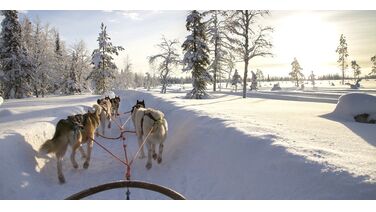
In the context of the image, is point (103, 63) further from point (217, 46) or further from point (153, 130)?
point (153, 130)

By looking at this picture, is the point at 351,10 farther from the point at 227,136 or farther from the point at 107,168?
the point at 107,168

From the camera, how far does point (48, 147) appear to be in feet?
21.4

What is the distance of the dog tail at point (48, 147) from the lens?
6457 mm

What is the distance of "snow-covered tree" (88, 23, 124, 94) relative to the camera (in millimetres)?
44781

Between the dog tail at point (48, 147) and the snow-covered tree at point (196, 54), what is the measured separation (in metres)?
25.2

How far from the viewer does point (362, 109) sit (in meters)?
10.8

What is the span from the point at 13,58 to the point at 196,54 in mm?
20793

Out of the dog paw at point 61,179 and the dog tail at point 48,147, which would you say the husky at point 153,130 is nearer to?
the dog paw at point 61,179

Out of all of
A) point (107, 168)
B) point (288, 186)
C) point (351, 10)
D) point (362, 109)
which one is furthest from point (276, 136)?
point (362, 109)

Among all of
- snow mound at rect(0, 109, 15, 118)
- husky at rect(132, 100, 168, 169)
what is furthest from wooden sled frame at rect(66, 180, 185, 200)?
snow mound at rect(0, 109, 15, 118)

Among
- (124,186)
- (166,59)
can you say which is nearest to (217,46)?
(166,59)

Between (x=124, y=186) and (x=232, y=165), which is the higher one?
(x=124, y=186)

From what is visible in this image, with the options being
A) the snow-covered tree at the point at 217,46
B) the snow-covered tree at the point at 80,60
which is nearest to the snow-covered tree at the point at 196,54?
the snow-covered tree at the point at 217,46
